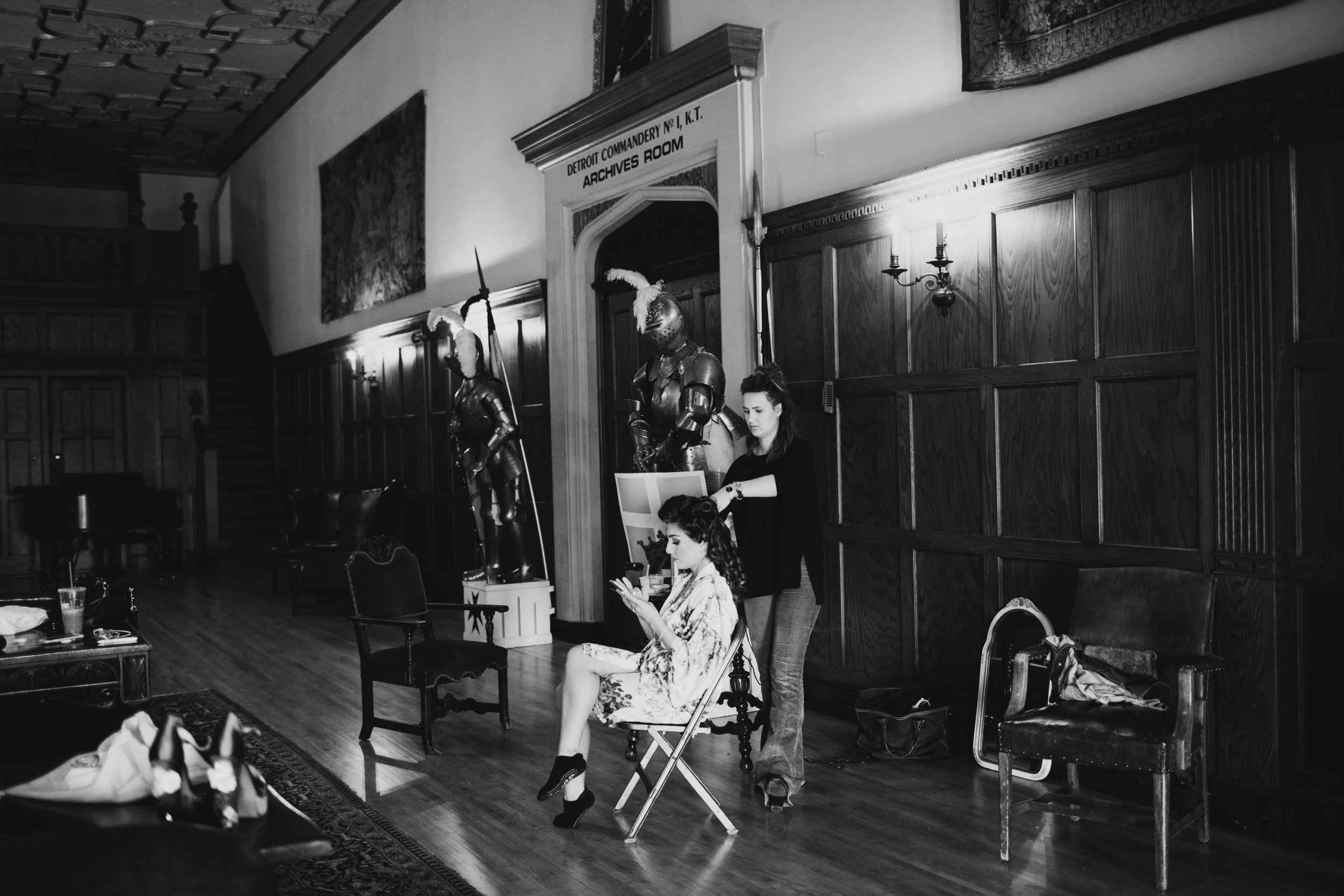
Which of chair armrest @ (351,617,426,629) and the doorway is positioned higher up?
the doorway

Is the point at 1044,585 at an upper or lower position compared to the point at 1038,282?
lower

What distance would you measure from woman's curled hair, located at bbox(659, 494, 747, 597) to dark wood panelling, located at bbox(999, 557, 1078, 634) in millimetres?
1449

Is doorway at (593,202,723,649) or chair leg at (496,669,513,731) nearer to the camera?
chair leg at (496,669,513,731)

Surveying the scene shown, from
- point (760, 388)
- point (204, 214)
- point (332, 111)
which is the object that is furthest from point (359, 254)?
point (760, 388)

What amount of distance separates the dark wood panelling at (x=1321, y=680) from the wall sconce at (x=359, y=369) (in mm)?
10125

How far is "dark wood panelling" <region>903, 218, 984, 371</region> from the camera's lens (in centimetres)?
518

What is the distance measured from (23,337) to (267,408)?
10.8 feet

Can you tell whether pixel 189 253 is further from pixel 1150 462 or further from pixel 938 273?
pixel 1150 462

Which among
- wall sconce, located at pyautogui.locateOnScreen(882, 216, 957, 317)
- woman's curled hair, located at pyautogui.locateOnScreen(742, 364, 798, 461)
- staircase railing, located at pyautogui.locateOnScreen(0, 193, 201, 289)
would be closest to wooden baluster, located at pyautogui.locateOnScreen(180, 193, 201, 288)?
staircase railing, located at pyautogui.locateOnScreen(0, 193, 201, 289)

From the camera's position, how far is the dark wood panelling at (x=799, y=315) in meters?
6.03

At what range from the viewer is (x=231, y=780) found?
216cm

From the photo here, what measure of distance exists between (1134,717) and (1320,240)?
176cm

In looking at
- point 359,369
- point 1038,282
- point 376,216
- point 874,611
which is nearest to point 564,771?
point 874,611

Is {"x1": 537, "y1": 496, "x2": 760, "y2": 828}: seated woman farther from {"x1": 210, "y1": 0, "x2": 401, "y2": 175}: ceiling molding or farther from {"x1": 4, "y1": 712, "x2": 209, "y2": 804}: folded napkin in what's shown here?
{"x1": 210, "y1": 0, "x2": 401, "y2": 175}: ceiling molding
